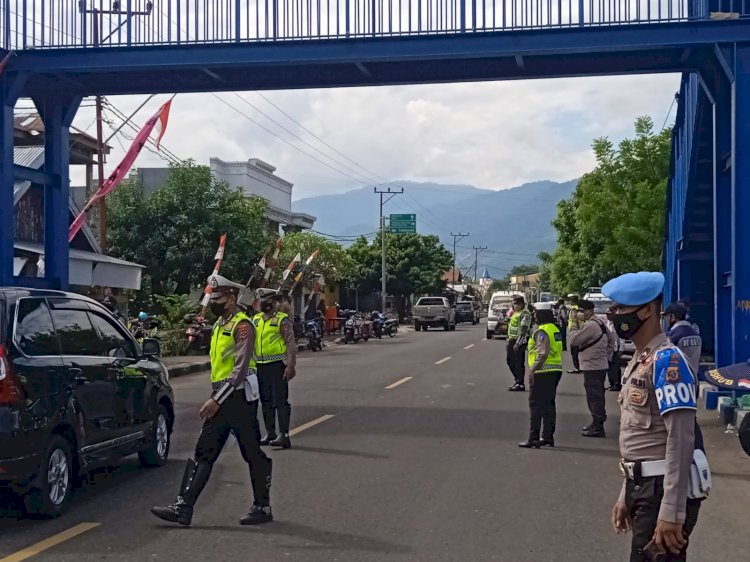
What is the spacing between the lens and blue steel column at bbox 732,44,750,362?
1235cm

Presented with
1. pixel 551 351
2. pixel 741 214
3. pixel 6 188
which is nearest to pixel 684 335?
pixel 551 351

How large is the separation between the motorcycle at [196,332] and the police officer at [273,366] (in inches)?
601

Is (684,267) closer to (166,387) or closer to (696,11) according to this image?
(696,11)

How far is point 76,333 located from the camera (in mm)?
7859

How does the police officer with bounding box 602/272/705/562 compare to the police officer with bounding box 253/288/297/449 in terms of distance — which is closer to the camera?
the police officer with bounding box 602/272/705/562

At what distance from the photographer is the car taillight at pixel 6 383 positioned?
259 inches

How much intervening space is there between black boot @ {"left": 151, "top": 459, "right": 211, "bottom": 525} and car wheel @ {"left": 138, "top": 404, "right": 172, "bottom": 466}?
234 centimetres

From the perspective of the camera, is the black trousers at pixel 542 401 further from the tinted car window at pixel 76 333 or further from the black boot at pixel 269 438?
the tinted car window at pixel 76 333

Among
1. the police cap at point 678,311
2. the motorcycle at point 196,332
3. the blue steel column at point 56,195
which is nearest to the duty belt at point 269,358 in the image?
the police cap at point 678,311

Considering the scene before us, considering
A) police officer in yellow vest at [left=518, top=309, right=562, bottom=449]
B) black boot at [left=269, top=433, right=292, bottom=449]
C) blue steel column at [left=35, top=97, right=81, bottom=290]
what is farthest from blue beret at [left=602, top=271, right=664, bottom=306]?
blue steel column at [left=35, top=97, right=81, bottom=290]

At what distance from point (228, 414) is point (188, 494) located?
63 cm

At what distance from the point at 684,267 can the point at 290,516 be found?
50.3 feet

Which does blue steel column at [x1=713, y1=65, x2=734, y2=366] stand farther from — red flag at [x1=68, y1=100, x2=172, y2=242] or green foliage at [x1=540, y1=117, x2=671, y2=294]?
green foliage at [x1=540, y1=117, x2=671, y2=294]

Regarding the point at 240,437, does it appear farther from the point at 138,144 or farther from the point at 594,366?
the point at 138,144
